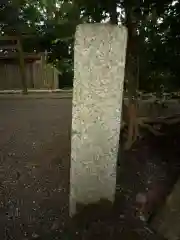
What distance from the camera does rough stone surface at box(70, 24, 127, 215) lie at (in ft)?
10.2

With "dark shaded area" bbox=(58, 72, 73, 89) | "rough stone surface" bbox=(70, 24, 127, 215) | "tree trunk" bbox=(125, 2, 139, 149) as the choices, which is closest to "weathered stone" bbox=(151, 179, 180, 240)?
"rough stone surface" bbox=(70, 24, 127, 215)

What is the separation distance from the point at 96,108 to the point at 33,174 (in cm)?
168

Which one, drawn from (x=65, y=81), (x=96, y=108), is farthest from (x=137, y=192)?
(x=65, y=81)

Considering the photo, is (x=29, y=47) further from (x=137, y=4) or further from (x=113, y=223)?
(x=113, y=223)

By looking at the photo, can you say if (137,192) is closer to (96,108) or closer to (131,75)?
(96,108)

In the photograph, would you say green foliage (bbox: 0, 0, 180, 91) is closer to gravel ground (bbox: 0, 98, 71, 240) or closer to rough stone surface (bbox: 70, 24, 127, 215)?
rough stone surface (bbox: 70, 24, 127, 215)

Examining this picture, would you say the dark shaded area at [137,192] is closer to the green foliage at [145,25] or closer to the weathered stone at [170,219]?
the weathered stone at [170,219]

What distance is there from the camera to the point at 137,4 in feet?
14.8

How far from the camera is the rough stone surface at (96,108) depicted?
10.2 feet

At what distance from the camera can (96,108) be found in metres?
3.21

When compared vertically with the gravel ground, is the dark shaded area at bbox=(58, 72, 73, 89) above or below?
above

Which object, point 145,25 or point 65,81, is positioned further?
point 65,81

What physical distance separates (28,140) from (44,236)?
2589 mm

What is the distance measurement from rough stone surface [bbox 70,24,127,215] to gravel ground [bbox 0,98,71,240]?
19.1 inches
